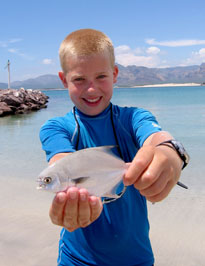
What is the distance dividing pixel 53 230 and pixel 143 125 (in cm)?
319

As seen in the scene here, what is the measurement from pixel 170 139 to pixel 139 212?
28.8 inches

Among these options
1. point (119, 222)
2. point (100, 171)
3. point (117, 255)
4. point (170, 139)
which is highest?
point (170, 139)

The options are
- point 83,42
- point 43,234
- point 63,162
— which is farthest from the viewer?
point 43,234

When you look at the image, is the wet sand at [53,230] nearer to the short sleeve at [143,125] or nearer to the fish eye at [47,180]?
the short sleeve at [143,125]

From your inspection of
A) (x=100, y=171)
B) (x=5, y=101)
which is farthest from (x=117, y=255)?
(x=5, y=101)

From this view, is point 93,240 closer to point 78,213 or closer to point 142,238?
point 142,238

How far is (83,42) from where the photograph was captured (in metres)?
1.75

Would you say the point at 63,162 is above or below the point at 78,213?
above

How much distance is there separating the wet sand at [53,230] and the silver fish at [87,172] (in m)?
2.82

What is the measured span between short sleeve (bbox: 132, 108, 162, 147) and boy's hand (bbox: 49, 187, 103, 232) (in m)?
0.54

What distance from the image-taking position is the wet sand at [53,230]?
12.2 feet

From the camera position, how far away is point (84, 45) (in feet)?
5.65

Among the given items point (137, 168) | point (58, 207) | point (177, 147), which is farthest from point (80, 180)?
point (177, 147)

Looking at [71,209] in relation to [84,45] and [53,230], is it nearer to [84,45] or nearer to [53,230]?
[84,45]
